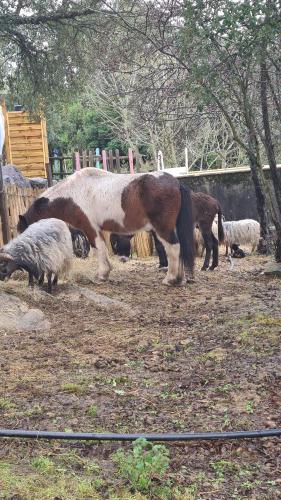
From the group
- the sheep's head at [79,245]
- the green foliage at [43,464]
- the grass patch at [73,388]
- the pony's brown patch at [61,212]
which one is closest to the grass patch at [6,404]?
the grass patch at [73,388]

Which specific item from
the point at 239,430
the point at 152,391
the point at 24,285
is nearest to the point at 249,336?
the point at 152,391

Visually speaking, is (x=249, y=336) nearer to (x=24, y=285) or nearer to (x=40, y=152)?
(x=24, y=285)

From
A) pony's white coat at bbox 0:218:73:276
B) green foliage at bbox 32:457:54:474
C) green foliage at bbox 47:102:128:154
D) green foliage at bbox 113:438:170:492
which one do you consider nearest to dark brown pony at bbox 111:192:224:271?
pony's white coat at bbox 0:218:73:276

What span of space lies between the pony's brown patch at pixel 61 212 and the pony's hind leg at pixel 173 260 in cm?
122

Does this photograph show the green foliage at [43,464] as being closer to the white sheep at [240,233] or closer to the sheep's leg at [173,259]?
the sheep's leg at [173,259]

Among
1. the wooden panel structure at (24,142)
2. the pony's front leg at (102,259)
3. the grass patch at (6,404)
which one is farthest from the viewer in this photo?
the wooden panel structure at (24,142)

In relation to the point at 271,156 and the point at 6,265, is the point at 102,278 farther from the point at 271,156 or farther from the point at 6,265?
the point at 271,156

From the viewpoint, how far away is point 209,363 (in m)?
4.49

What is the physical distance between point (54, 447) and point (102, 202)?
5958mm

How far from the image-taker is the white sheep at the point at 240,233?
13.0 meters

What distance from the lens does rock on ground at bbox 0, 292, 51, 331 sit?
5.79 meters

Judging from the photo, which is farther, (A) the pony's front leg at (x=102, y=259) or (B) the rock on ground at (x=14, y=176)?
(B) the rock on ground at (x=14, y=176)

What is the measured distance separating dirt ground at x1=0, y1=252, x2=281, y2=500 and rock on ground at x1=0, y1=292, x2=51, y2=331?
0.59 feet

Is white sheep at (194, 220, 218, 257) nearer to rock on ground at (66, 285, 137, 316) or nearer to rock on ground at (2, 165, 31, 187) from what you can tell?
rock on ground at (2, 165, 31, 187)
